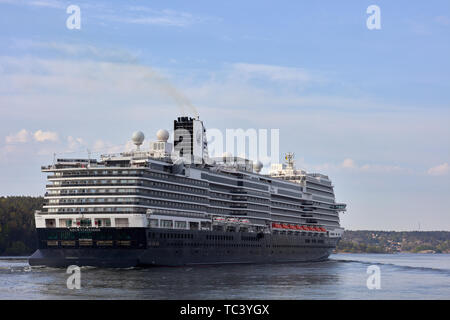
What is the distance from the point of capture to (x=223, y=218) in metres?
123

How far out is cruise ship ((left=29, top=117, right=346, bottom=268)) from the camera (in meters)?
96.4

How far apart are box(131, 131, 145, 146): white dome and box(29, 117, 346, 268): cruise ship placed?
0.16m

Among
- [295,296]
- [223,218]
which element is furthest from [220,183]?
[295,296]

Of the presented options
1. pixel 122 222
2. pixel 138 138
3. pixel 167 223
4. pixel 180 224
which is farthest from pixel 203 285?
pixel 138 138

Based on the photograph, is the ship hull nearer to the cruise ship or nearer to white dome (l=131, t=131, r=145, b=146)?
the cruise ship

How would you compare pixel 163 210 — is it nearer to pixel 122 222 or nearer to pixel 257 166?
pixel 122 222

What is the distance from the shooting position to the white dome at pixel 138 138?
10950 cm

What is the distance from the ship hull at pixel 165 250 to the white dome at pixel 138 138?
16.0m

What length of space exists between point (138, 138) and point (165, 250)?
19.7m

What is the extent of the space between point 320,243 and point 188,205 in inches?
2338
